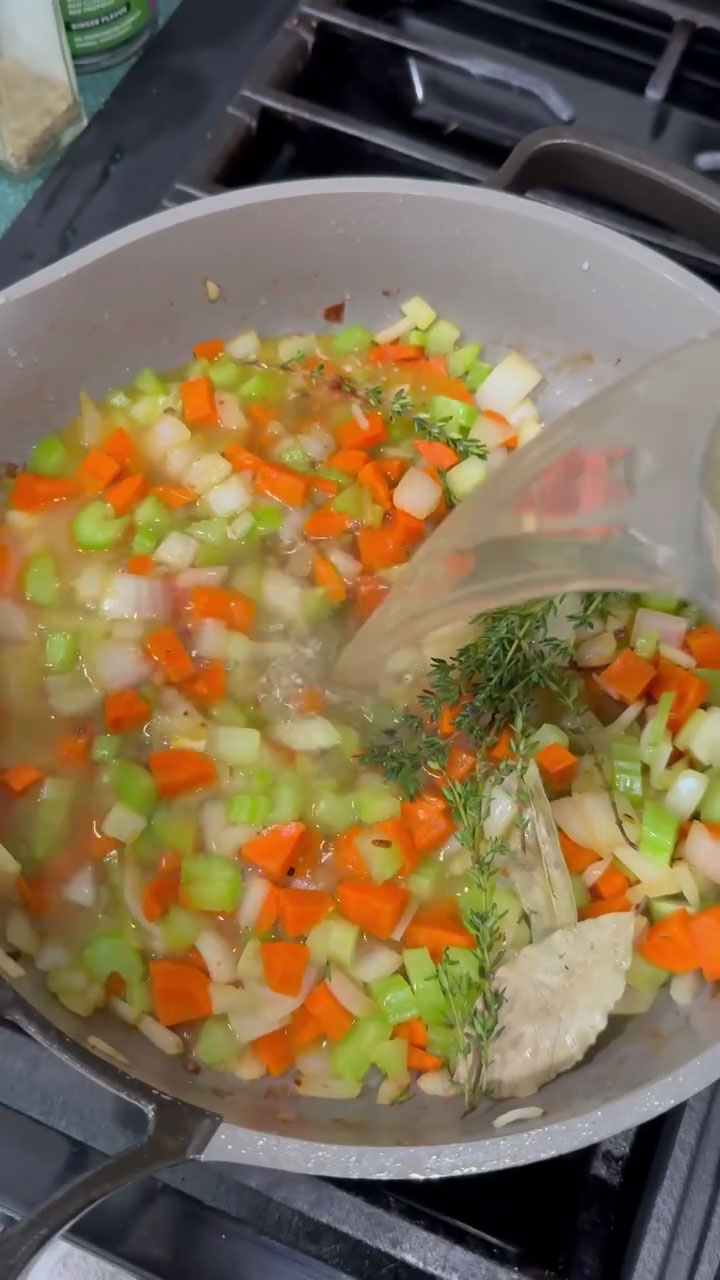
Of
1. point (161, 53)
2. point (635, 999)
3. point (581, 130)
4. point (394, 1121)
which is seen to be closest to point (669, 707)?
point (635, 999)

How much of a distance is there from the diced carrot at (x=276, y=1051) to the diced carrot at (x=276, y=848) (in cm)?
21

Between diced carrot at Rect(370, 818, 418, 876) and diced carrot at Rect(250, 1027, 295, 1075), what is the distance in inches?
10.4

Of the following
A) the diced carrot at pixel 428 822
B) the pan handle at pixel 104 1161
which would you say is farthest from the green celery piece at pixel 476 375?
the pan handle at pixel 104 1161

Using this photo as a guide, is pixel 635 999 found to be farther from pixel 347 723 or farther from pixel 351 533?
pixel 351 533

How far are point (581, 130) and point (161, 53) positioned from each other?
2.73 ft

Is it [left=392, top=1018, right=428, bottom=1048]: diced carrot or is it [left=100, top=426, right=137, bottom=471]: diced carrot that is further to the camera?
[left=100, top=426, right=137, bottom=471]: diced carrot

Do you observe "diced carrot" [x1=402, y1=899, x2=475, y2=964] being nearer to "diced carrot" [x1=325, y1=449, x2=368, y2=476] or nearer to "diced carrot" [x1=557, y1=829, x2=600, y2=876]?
"diced carrot" [x1=557, y1=829, x2=600, y2=876]

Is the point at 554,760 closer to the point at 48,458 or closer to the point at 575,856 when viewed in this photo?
the point at 575,856

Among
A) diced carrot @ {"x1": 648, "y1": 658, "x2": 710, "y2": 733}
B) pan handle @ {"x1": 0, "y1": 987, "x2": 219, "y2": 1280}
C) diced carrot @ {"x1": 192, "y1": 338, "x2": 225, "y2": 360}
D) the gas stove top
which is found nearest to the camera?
pan handle @ {"x1": 0, "y1": 987, "x2": 219, "y2": 1280}

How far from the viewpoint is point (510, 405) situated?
1.83m

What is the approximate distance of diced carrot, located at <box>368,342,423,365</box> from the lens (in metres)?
1.82

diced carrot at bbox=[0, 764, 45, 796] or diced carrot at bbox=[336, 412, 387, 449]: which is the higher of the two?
diced carrot at bbox=[336, 412, 387, 449]

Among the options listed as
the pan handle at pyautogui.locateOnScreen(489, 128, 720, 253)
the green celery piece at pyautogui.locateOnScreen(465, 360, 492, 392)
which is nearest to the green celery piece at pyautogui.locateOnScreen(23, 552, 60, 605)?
the green celery piece at pyautogui.locateOnScreen(465, 360, 492, 392)

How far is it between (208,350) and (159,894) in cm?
92
